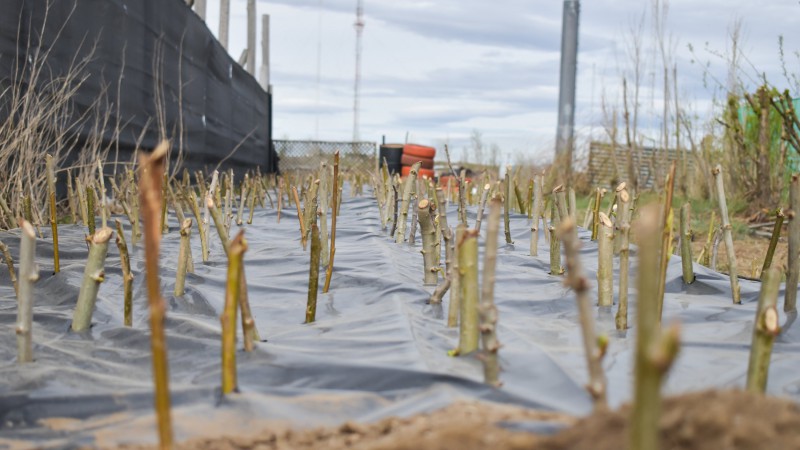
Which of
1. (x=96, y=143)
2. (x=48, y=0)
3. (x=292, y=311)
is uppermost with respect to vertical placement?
(x=48, y=0)

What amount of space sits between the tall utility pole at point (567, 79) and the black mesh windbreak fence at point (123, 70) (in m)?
3.84

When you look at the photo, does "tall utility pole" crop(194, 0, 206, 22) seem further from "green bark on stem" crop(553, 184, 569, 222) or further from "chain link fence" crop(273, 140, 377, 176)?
"green bark on stem" crop(553, 184, 569, 222)

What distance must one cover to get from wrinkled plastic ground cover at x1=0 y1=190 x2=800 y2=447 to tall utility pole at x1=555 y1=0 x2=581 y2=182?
23.1ft

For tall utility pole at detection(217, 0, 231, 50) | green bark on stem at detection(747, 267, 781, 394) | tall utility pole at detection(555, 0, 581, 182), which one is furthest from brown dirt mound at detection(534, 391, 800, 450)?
tall utility pole at detection(217, 0, 231, 50)

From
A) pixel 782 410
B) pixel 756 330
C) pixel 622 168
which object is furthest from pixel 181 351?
pixel 622 168

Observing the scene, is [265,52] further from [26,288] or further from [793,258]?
[26,288]

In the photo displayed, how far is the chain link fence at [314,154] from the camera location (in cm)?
1438

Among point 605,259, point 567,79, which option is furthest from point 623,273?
point 567,79

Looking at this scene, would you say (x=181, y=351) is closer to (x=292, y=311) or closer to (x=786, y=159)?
(x=292, y=311)

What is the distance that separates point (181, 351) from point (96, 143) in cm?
358

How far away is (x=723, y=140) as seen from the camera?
8.38 m

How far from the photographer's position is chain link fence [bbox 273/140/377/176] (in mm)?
14382

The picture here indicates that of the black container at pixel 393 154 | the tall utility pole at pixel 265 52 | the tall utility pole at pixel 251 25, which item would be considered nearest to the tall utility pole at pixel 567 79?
the black container at pixel 393 154

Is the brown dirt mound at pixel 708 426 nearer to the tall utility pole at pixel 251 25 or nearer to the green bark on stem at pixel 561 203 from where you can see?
the green bark on stem at pixel 561 203
